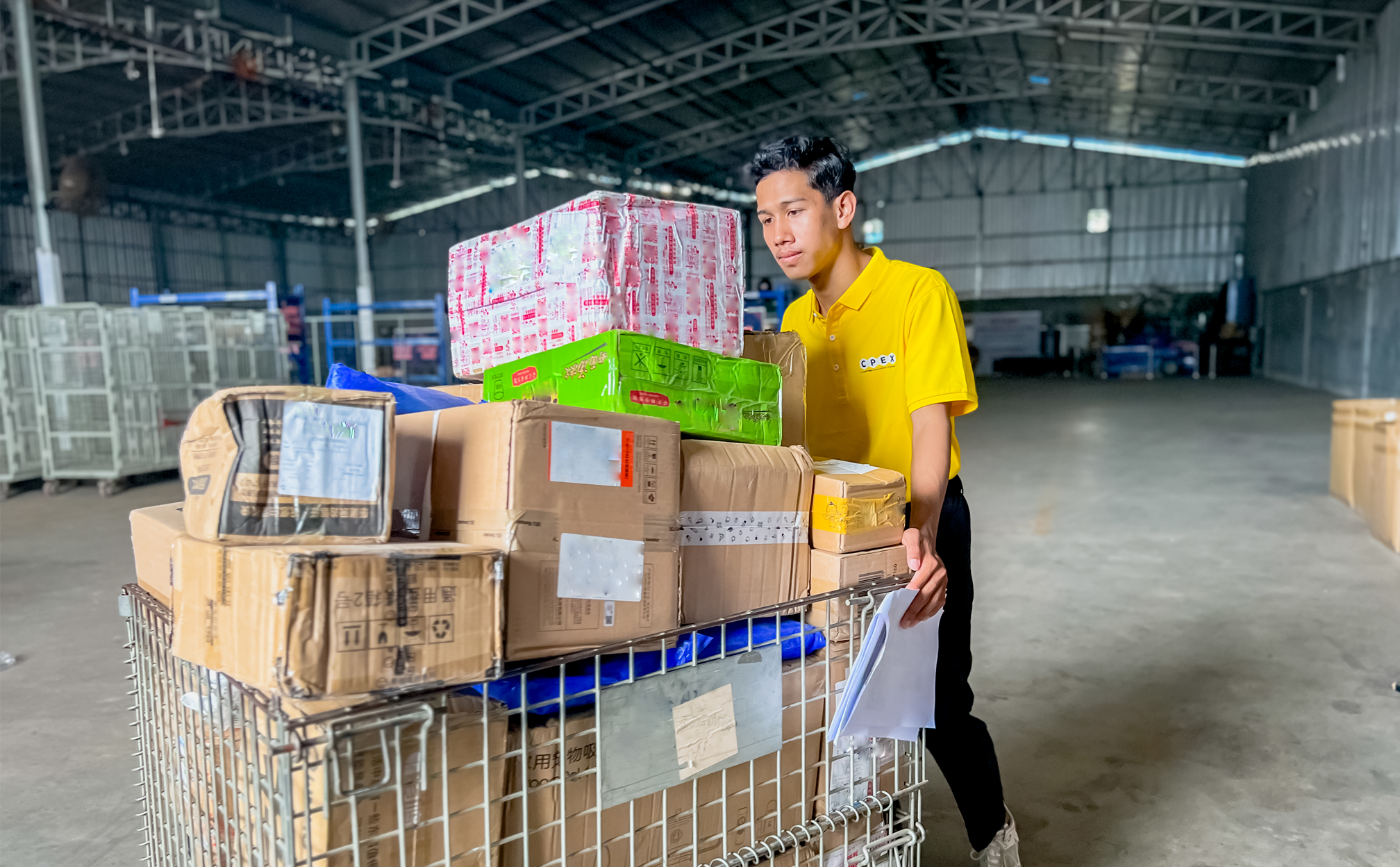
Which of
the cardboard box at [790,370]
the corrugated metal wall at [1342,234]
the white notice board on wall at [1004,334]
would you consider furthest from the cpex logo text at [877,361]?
the white notice board on wall at [1004,334]

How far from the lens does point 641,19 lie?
54.1 ft

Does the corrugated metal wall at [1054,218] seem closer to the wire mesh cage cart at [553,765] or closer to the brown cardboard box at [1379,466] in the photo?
the brown cardboard box at [1379,466]

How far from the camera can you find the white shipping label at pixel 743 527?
1.65 m

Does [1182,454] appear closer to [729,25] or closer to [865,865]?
[865,865]

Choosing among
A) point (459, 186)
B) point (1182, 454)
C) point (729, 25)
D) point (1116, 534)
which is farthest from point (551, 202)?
point (1116, 534)

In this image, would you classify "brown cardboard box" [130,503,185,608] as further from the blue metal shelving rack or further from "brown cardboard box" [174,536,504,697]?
the blue metal shelving rack

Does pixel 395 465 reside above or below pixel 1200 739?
above

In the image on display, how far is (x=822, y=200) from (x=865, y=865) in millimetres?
1459

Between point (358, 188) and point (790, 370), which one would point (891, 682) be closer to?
point (790, 370)

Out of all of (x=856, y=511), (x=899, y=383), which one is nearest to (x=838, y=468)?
(x=856, y=511)

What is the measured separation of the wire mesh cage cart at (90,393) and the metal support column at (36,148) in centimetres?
156

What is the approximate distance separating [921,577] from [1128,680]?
8.22ft

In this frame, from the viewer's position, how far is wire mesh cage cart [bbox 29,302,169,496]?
29.6 feet

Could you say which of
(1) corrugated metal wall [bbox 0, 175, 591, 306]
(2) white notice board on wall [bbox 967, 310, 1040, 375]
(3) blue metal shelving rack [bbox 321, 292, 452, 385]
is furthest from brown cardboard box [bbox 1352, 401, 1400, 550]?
(2) white notice board on wall [bbox 967, 310, 1040, 375]
